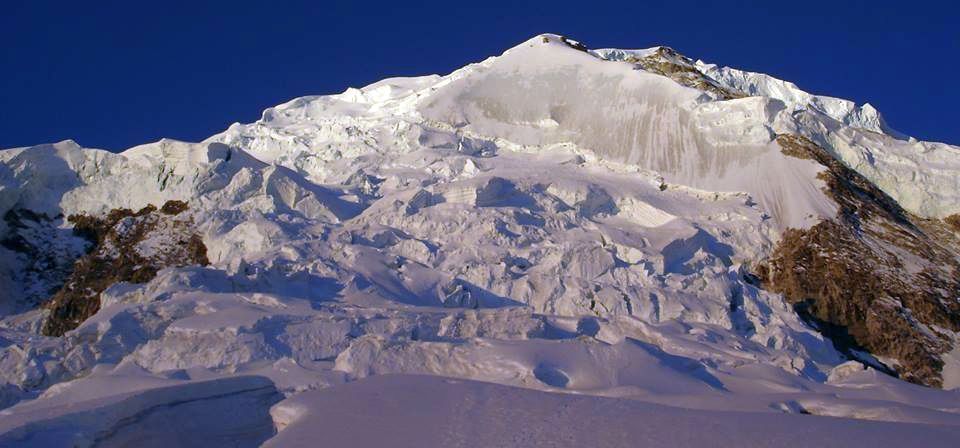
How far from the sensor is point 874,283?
25422 mm

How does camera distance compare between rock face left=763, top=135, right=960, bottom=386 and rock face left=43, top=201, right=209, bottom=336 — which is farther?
rock face left=763, top=135, right=960, bottom=386

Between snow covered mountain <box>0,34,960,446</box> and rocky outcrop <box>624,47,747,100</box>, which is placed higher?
rocky outcrop <box>624,47,747,100</box>

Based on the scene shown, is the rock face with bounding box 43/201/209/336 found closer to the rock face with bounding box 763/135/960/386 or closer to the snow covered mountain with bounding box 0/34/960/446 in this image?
the snow covered mountain with bounding box 0/34/960/446

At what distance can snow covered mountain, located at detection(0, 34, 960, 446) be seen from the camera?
13.2m

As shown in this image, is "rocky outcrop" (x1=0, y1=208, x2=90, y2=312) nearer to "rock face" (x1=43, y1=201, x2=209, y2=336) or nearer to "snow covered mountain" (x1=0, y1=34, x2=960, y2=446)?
"snow covered mountain" (x1=0, y1=34, x2=960, y2=446)

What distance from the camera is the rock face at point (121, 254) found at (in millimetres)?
22750

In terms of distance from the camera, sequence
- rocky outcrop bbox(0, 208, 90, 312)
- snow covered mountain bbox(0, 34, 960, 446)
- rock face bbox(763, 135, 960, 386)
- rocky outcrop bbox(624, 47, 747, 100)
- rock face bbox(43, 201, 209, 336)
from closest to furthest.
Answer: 1. snow covered mountain bbox(0, 34, 960, 446)
2. rock face bbox(43, 201, 209, 336)
3. rock face bbox(763, 135, 960, 386)
4. rocky outcrop bbox(0, 208, 90, 312)
5. rocky outcrop bbox(624, 47, 747, 100)

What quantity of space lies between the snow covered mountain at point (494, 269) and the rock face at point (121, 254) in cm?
9

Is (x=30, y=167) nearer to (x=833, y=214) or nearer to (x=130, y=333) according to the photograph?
(x=130, y=333)

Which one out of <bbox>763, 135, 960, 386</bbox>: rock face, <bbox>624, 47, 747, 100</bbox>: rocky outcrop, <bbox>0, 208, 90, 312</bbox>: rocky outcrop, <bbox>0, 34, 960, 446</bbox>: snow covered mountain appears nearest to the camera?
<bbox>0, 34, 960, 446</bbox>: snow covered mountain


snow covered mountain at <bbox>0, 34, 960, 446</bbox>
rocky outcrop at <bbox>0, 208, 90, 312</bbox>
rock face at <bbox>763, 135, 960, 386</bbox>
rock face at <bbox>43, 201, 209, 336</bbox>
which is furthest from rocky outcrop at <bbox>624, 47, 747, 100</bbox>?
rocky outcrop at <bbox>0, 208, 90, 312</bbox>

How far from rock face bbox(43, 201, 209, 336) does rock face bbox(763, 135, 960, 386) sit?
17.0 m

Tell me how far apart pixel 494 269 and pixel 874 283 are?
1117 cm

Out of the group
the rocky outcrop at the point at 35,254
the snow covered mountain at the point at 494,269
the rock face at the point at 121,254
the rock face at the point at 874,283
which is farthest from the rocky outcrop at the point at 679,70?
the rocky outcrop at the point at 35,254
